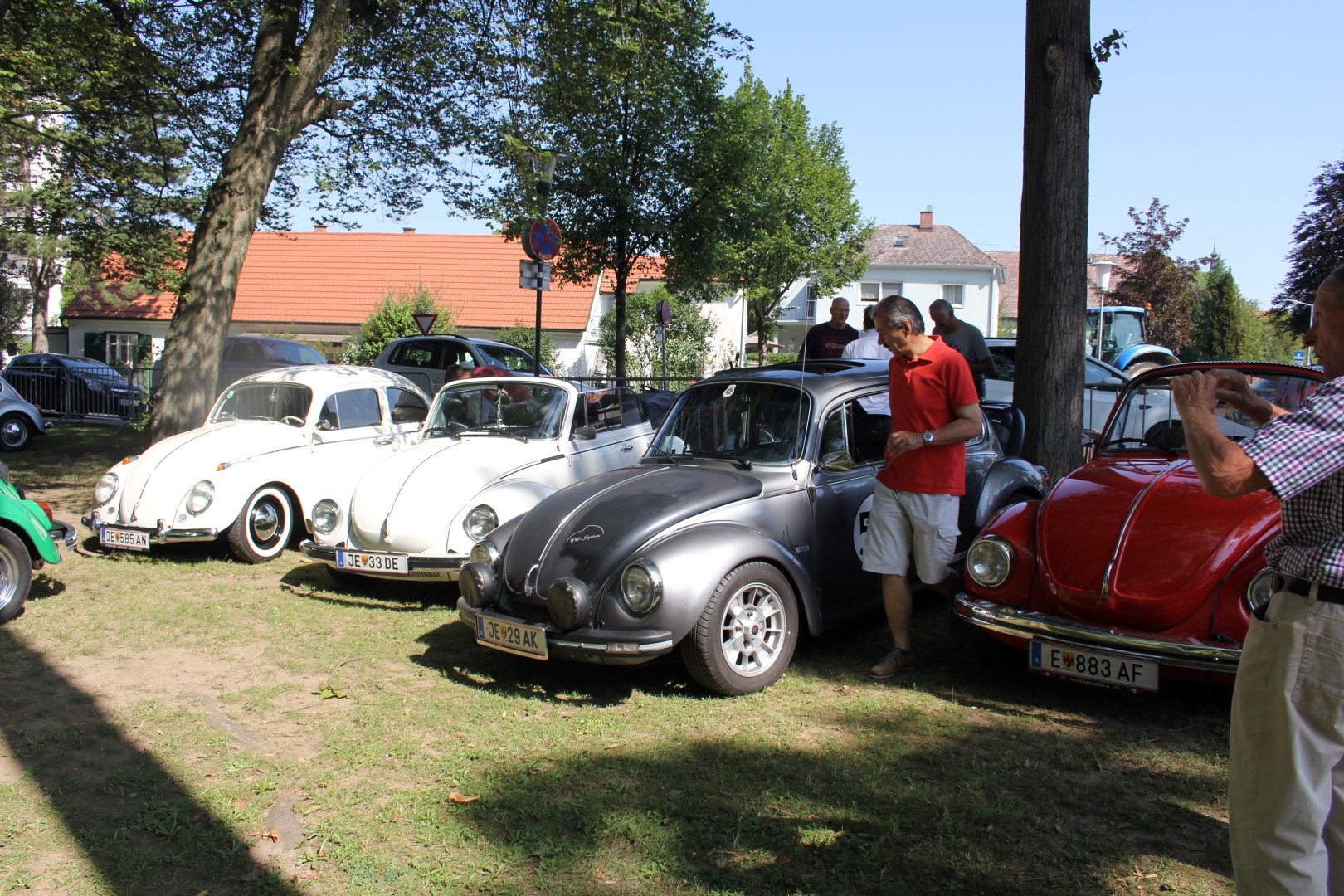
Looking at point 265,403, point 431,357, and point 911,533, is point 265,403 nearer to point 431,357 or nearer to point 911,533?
point 911,533

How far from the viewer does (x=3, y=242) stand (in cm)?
3189

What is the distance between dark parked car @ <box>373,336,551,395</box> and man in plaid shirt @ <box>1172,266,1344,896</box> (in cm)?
1673

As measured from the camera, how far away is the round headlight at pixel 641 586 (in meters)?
5.00

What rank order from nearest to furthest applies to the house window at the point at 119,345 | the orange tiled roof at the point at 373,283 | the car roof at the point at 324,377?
1. the car roof at the point at 324,377
2. the orange tiled roof at the point at 373,283
3. the house window at the point at 119,345

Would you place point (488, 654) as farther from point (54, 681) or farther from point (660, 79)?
Answer: point (660, 79)

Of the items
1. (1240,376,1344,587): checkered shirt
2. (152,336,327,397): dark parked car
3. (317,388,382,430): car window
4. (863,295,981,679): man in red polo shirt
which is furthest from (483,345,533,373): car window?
(1240,376,1344,587): checkered shirt

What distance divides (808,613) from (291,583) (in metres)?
4.77

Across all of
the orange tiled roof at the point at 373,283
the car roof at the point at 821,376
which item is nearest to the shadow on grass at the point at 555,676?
the car roof at the point at 821,376

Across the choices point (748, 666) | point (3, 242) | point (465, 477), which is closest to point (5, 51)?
point (465, 477)

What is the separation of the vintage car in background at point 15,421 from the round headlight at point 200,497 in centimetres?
1096

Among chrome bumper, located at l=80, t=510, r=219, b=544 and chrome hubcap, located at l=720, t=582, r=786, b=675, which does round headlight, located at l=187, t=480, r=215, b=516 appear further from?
chrome hubcap, located at l=720, t=582, r=786, b=675

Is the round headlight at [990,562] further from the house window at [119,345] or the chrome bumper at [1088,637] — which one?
the house window at [119,345]

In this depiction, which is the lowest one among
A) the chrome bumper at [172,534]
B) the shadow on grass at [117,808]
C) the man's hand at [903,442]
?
the shadow on grass at [117,808]

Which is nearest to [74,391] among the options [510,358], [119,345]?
[510,358]
